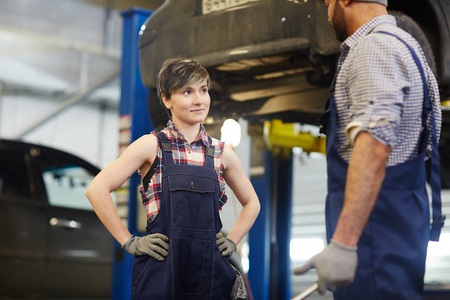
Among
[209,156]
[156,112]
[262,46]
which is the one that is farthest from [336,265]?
[156,112]

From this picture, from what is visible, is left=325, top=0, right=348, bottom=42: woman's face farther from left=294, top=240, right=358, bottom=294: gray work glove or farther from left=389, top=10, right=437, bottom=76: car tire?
left=389, top=10, right=437, bottom=76: car tire

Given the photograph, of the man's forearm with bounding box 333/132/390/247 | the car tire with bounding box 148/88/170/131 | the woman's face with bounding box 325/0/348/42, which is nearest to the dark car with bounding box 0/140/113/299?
the car tire with bounding box 148/88/170/131

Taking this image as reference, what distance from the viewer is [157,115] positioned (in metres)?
3.62

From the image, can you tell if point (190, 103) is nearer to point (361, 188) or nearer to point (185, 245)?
point (185, 245)

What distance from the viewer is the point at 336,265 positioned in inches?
59.6

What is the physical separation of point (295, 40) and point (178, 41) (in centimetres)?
71

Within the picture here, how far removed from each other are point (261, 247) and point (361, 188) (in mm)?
3258

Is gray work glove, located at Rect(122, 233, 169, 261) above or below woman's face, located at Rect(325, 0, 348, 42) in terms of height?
below

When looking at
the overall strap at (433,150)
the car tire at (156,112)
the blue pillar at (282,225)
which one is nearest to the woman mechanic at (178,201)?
the overall strap at (433,150)

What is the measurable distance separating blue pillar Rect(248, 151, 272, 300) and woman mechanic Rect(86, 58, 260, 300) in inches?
113

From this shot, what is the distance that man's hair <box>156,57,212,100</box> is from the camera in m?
1.85

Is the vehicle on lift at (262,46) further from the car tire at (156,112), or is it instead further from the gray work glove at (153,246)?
the gray work glove at (153,246)

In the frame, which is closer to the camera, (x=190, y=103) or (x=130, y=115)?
(x=190, y=103)

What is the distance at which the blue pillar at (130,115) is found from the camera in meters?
3.78
